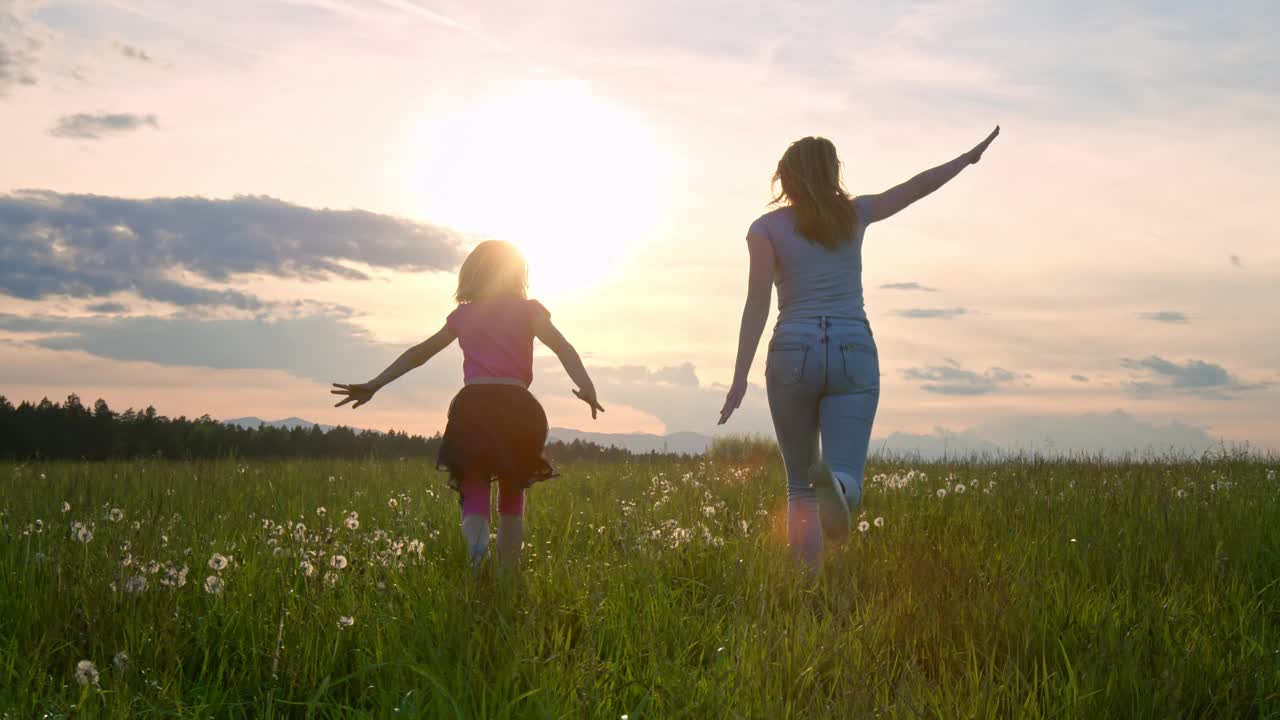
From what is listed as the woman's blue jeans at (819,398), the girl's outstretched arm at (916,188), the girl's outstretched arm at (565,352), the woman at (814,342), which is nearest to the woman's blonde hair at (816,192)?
the woman at (814,342)

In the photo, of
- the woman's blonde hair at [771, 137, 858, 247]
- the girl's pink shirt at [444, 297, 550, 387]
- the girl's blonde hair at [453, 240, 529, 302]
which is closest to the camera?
the woman's blonde hair at [771, 137, 858, 247]

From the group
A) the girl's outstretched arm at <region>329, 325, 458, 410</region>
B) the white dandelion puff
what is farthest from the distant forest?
the white dandelion puff

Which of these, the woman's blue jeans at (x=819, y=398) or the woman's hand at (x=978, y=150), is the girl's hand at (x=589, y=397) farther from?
the woman's hand at (x=978, y=150)

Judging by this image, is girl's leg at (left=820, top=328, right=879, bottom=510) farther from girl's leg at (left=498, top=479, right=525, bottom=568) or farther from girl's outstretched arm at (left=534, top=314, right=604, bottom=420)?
girl's leg at (left=498, top=479, right=525, bottom=568)

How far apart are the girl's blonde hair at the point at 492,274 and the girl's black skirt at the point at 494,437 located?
2.16 feet

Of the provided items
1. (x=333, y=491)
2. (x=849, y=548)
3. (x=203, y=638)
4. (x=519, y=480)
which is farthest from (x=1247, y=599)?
(x=333, y=491)

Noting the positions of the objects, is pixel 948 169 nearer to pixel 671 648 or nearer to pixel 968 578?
pixel 968 578

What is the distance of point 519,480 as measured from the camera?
650cm

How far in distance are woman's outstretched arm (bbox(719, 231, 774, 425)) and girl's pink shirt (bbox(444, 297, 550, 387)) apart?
1490 mm

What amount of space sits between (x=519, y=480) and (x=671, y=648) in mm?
2223

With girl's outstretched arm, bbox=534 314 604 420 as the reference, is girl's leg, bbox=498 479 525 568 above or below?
below

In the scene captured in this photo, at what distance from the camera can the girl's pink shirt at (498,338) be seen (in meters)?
6.54

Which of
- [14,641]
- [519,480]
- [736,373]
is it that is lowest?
[14,641]

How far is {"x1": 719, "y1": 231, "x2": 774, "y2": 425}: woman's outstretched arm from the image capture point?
588cm
